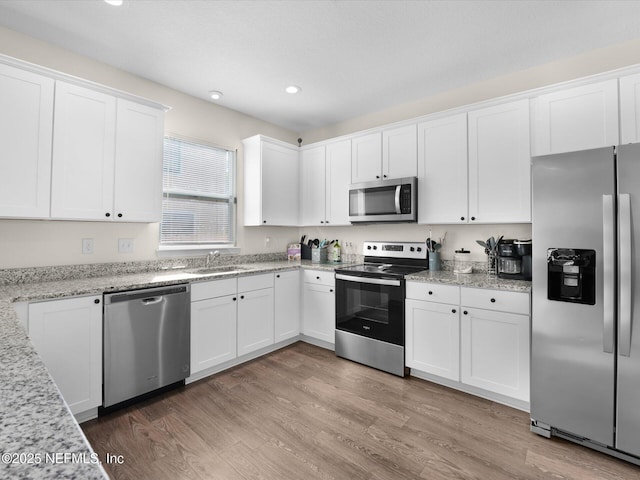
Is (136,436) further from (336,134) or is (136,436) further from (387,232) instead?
(336,134)

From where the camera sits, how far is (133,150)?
2656mm

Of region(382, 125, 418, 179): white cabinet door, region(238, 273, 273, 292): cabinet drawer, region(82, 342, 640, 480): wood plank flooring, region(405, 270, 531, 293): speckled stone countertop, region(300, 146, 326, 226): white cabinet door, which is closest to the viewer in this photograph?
region(82, 342, 640, 480): wood plank flooring

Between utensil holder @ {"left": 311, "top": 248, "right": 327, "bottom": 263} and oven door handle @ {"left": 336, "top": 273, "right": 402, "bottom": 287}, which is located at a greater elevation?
utensil holder @ {"left": 311, "top": 248, "right": 327, "bottom": 263}

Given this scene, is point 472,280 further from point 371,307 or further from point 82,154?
point 82,154

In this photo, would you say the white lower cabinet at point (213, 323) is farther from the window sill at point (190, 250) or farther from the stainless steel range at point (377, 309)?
the stainless steel range at point (377, 309)

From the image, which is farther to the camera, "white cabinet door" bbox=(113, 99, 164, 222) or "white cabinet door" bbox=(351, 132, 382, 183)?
"white cabinet door" bbox=(351, 132, 382, 183)

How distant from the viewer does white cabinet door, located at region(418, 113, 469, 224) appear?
9.51 feet

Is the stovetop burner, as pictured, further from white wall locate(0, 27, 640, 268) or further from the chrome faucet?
the chrome faucet

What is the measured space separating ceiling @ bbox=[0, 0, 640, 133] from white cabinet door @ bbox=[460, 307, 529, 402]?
204 centimetres

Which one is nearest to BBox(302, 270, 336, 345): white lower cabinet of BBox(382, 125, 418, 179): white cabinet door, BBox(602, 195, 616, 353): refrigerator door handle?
BBox(382, 125, 418, 179): white cabinet door

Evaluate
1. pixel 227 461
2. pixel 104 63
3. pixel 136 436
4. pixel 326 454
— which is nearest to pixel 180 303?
pixel 136 436

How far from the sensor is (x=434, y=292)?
8.83ft

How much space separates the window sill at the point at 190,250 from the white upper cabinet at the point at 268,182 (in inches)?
15.5

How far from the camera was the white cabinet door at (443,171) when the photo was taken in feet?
9.51
